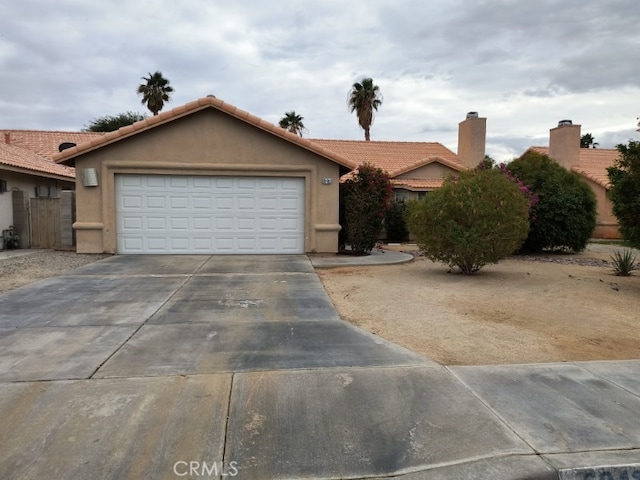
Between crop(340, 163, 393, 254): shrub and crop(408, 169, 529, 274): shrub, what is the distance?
3.34 m

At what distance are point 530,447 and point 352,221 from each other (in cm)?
1147

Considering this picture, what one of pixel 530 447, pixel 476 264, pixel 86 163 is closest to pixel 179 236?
pixel 86 163

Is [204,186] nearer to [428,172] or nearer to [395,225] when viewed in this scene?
[395,225]

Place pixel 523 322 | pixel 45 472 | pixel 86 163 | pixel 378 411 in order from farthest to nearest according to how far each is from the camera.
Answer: pixel 86 163 < pixel 523 322 < pixel 378 411 < pixel 45 472

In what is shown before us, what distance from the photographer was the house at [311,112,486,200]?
23.8m

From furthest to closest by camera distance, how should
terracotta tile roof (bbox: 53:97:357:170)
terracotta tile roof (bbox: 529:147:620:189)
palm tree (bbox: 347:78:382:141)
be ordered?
palm tree (bbox: 347:78:382:141)
terracotta tile roof (bbox: 529:147:620:189)
terracotta tile roof (bbox: 53:97:357:170)

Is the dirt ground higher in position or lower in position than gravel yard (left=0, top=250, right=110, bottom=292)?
lower

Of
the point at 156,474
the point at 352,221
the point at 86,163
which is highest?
the point at 86,163

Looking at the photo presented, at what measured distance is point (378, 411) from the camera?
3984mm

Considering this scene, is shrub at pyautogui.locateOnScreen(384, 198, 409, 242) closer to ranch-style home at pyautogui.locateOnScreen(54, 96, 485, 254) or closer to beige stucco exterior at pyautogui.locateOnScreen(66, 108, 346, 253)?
ranch-style home at pyautogui.locateOnScreen(54, 96, 485, 254)

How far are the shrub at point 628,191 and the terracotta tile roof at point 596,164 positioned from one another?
17.7 metres

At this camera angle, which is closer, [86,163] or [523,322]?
[523,322]

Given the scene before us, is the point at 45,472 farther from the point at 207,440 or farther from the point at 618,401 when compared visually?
the point at 618,401

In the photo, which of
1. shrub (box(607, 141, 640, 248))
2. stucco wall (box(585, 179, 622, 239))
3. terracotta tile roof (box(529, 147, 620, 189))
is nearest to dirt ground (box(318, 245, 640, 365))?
shrub (box(607, 141, 640, 248))
